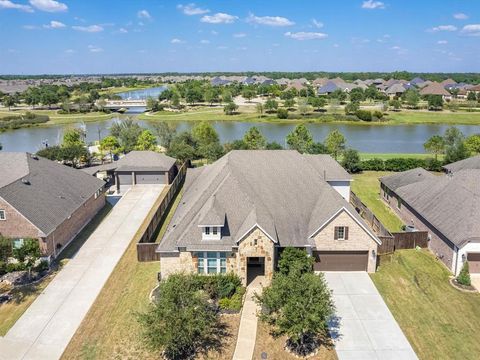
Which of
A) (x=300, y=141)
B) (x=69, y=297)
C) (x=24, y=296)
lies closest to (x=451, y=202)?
(x=69, y=297)

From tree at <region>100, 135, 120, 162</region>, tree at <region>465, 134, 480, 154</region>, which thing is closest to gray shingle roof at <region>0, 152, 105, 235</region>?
tree at <region>100, 135, 120, 162</region>

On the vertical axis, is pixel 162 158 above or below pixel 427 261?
above

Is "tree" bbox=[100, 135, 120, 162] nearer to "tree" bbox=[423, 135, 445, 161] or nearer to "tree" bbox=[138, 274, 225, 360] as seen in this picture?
"tree" bbox=[138, 274, 225, 360]

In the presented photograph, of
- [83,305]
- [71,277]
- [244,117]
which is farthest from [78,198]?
[244,117]

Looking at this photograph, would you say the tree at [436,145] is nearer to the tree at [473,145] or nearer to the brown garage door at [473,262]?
the tree at [473,145]

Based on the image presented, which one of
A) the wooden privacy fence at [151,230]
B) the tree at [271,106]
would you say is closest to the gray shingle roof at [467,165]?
the wooden privacy fence at [151,230]

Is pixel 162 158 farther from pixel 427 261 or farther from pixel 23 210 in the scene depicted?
pixel 427 261

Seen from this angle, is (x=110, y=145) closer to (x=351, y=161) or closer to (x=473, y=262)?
(x=351, y=161)
